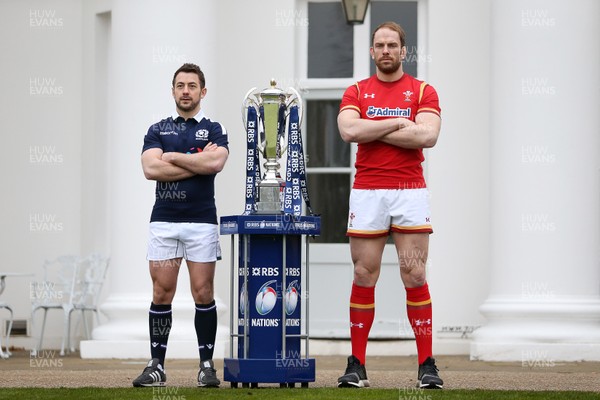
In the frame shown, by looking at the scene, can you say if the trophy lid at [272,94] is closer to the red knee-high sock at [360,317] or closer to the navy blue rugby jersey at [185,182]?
the navy blue rugby jersey at [185,182]

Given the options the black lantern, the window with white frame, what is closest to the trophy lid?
the black lantern

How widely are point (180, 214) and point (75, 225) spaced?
624 cm

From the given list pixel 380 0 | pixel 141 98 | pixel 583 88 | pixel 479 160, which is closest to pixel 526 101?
pixel 583 88

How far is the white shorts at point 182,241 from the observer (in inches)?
308

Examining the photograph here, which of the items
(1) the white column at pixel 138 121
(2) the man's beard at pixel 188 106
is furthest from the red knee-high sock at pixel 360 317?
(1) the white column at pixel 138 121

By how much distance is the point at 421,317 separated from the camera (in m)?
7.69

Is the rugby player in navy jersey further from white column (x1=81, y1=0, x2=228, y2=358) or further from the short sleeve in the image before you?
white column (x1=81, y1=0, x2=228, y2=358)

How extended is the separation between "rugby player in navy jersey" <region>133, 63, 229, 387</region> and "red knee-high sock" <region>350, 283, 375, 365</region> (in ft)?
2.77

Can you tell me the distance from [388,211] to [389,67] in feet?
2.66

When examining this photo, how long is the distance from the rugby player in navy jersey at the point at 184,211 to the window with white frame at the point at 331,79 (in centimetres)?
537

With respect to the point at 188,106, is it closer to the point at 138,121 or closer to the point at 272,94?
the point at 272,94

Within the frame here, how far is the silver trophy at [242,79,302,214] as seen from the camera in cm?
798

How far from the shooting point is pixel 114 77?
40.4 ft

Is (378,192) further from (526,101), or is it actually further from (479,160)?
(479,160)
